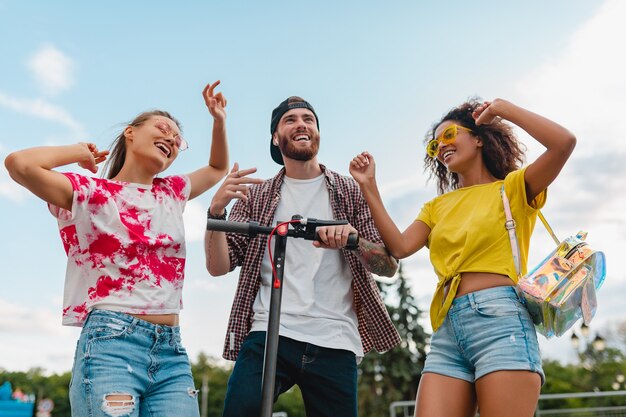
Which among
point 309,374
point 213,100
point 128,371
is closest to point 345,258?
point 309,374

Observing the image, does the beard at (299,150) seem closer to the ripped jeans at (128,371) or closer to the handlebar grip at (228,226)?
the handlebar grip at (228,226)

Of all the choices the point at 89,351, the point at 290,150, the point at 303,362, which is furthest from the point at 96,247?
the point at 290,150

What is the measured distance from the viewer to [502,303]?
9.39 feet

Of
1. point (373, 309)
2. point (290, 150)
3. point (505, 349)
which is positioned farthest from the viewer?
point (290, 150)

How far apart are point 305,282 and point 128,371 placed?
1.29 meters

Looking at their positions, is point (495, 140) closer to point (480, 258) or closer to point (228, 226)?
point (480, 258)

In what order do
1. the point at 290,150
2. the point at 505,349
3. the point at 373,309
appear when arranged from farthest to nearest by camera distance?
the point at 290,150, the point at 373,309, the point at 505,349

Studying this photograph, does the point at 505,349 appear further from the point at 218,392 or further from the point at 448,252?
the point at 218,392

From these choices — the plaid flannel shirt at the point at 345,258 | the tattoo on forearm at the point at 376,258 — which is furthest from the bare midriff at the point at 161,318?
the tattoo on forearm at the point at 376,258

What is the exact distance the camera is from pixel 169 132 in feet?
10.8

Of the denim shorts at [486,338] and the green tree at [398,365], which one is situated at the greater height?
the green tree at [398,365]

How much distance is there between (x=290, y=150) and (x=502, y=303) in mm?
1809

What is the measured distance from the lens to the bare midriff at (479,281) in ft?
9.68

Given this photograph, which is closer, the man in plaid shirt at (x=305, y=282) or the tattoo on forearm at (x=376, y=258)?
the man in plaid shirt at (x=305, y=282)
